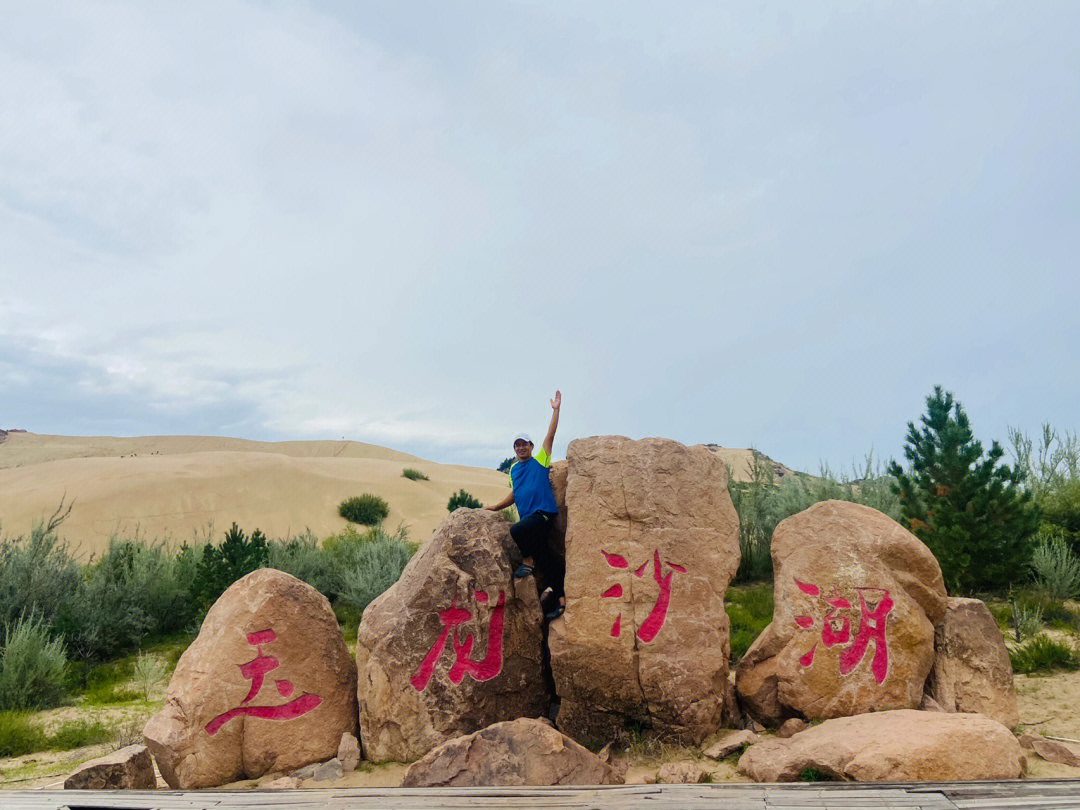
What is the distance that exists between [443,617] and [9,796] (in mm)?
3134

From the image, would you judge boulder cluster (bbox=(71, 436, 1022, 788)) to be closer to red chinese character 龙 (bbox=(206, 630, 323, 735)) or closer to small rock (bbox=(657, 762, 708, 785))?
red chinese character 龙 (bbox=(206, 630, 323, 735))

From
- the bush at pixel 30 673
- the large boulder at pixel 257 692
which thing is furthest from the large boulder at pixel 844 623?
the bush at pixel 30 673

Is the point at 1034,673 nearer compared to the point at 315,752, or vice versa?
the point at 315,752

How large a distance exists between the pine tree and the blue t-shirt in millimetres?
5985

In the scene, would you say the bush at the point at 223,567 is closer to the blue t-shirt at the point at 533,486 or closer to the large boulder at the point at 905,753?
the blue t-shirt at the point at 533,486

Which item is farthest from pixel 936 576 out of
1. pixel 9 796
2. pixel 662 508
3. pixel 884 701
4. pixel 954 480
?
pixel 9 796

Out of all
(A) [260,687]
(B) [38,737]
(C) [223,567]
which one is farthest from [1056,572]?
(B) [38,737]

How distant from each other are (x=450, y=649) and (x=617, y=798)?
86.8 inches

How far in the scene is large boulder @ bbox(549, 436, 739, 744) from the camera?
5.93 meters

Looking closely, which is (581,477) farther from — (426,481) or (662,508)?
(426,481)

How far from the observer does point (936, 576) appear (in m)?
6.40

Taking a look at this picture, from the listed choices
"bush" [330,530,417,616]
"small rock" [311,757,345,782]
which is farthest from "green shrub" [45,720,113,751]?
"bush" [330,530,417,616]

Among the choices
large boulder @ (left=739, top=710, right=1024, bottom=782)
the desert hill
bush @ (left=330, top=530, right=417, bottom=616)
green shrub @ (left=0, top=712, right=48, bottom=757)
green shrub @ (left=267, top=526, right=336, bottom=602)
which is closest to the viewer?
large boulder @ (left=739, top=710, right=1024, bottom=782)

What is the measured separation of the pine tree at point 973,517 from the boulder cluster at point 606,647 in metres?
3.44
